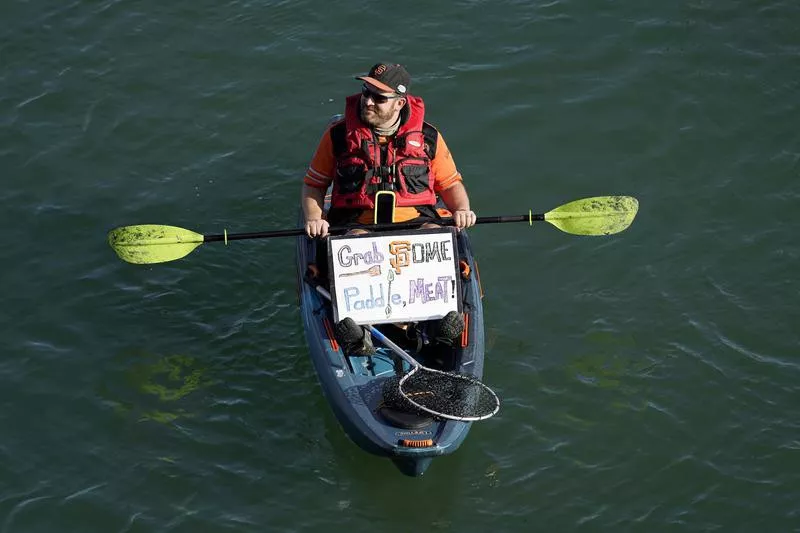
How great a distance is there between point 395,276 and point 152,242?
2268 mm

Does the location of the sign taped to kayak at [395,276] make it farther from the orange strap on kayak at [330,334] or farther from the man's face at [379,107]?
the man's face at [379,107]

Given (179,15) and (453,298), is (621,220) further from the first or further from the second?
(179,15)

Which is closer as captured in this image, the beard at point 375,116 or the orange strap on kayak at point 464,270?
the beard at point 375,116

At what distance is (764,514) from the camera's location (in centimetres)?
966

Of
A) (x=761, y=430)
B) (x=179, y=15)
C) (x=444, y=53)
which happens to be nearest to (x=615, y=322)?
(x=761, y=430)

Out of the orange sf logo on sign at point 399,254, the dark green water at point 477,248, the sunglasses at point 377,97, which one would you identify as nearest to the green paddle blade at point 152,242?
the dark green water at point 477,248

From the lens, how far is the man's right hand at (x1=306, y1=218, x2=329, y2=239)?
10.2 m

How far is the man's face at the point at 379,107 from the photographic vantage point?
33.6 feet

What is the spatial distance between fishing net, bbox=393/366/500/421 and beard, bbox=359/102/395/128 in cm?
216

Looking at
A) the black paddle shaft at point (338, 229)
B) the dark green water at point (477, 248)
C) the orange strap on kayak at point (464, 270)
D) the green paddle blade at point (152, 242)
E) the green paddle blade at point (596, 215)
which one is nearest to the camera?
the dark green water at point (477, 248)

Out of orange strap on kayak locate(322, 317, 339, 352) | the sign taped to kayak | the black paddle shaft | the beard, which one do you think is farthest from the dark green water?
the beard

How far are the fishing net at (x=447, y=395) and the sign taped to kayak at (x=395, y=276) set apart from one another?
0.73 m

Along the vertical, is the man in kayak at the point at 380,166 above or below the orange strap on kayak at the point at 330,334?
above

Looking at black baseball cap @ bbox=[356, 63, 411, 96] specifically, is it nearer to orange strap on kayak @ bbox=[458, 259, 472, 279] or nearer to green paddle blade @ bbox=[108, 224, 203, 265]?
orange strap on kayak @ bbox=[458, 259, 472, 279]
